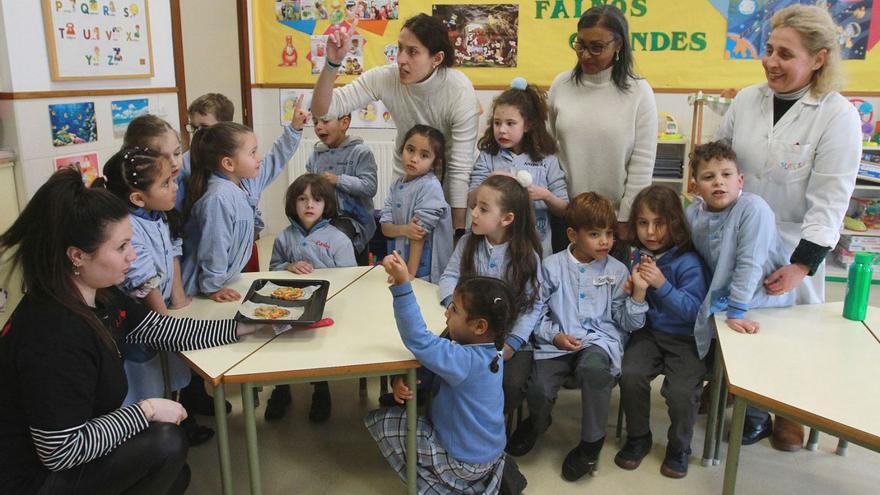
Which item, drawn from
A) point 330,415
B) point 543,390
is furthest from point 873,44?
point 330,415

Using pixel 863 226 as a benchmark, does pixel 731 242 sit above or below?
above

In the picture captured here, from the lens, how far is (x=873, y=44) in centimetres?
454

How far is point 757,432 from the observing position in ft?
8.82

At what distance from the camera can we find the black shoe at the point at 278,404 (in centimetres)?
282

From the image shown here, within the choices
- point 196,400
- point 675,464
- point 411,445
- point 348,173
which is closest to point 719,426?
point 675,464

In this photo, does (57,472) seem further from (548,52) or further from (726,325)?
(548,52)

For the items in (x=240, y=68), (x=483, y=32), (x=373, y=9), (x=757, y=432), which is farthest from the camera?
Result: (x=240, y=68)

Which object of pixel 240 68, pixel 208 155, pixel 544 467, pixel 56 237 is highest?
pixel 240 68

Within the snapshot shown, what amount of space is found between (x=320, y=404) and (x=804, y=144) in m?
2.07

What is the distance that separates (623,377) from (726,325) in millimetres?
420

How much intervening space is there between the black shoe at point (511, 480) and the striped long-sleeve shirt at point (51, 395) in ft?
3.89

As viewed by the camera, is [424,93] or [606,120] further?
[424,93]

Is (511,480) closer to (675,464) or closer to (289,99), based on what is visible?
(675,464)

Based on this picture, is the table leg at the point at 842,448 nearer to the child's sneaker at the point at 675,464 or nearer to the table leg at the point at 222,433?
the child's sneaker at the point at 675,464
